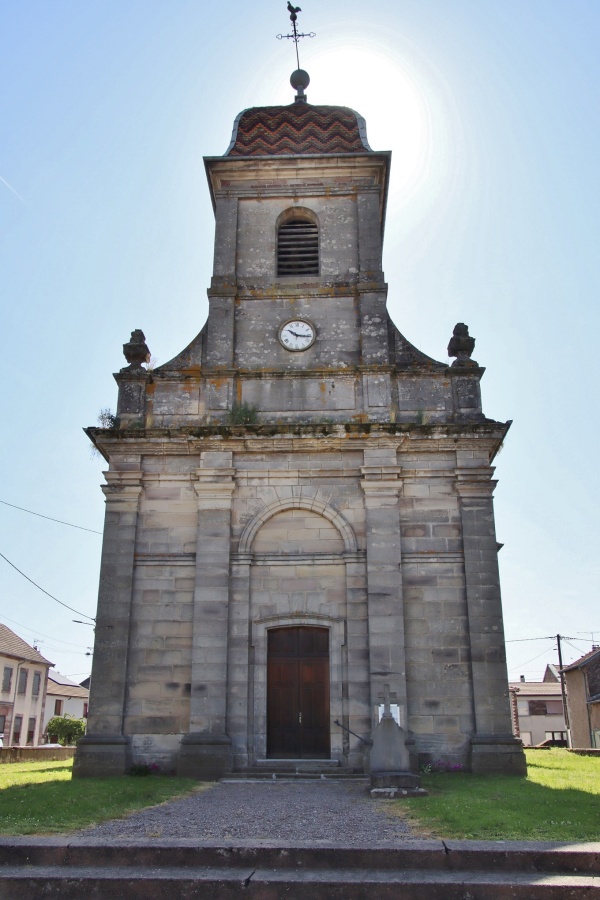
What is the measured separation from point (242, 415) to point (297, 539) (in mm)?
2900

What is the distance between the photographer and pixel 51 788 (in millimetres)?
11320

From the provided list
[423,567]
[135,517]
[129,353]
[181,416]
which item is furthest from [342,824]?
[129,353]

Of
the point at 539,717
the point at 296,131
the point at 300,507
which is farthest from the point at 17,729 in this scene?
the point at 296,131

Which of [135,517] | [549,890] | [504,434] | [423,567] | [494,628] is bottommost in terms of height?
[549,890]

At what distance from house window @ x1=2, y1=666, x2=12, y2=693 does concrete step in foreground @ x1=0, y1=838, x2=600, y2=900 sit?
130 feet

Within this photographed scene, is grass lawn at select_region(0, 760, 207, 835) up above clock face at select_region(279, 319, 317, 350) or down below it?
below

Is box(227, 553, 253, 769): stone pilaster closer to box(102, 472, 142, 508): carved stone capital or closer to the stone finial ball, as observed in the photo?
box(102, 472, 142, 508): carved stone capital

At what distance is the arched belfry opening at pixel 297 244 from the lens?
1791cm

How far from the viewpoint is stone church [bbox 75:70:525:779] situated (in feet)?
45.4

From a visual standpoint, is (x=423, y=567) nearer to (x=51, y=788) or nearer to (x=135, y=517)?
(x=135, y=517)

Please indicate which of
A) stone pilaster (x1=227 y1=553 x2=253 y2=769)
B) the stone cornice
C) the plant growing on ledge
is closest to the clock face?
the plant growing on ledge

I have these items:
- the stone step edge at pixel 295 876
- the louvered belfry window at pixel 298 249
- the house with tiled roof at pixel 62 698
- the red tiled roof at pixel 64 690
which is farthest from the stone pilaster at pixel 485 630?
the red tiled roof at pixel 64 690

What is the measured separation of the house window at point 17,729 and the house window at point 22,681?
1544mm

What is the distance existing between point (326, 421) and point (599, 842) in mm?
10347
